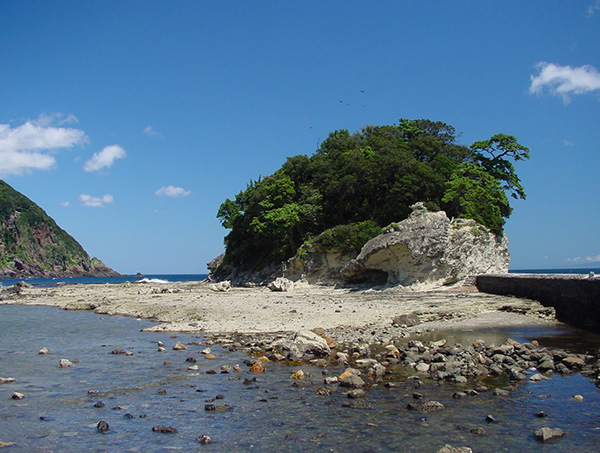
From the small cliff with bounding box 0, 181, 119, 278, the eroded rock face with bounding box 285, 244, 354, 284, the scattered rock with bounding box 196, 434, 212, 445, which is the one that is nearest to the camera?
the scattered rock with bounding box 196, 434, 212, 445

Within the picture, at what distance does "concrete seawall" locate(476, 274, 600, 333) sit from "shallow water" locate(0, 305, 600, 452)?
8278 millimetres

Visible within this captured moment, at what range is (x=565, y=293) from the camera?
2041 cm

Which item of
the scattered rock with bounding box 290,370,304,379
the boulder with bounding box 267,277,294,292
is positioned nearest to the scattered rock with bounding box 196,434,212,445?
the scattered rock with bounding box 290,370,304,379

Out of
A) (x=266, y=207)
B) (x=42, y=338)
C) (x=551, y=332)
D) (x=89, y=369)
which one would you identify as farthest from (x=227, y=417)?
(x=266, y=207)

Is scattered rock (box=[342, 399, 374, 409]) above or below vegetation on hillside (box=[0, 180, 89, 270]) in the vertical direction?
below

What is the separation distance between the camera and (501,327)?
60.7ft

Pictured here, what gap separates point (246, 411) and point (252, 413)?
0.19 metres

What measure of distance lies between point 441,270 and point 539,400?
23857mm

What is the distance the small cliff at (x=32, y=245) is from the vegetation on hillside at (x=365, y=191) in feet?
370

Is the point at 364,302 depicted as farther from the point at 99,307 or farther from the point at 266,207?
the point at 266,207

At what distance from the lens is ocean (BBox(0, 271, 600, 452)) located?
741 cm

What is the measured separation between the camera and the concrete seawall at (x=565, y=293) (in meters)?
17.9

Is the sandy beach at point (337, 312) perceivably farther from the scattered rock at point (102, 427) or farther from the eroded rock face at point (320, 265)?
the eroded rock face at point (320, 265)

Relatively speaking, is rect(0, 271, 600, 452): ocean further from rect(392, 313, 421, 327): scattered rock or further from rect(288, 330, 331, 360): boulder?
rect(392, 313, 421, 327): scattered rock
